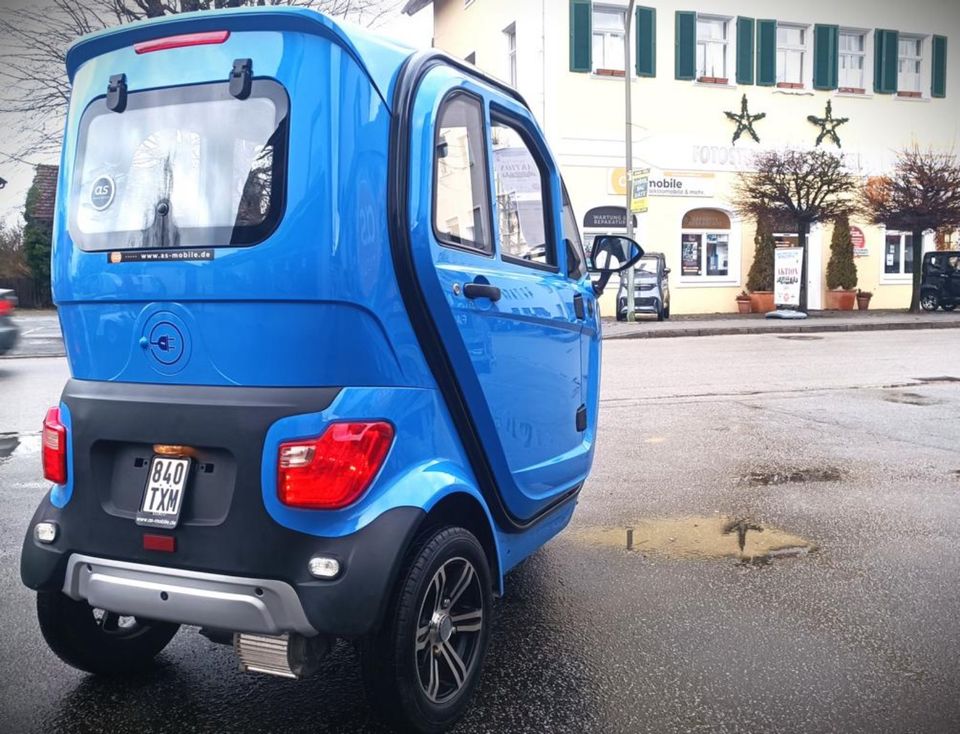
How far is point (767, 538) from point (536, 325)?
2.27m

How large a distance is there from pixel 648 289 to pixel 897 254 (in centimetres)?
1176

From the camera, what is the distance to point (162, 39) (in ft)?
9.02

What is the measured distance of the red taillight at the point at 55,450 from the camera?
2838 millimetres

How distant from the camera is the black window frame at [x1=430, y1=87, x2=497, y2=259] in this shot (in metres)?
2.83

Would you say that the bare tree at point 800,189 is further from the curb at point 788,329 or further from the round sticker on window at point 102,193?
the round sticker on window at point 102,193

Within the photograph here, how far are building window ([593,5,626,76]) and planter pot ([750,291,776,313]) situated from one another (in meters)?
7.80

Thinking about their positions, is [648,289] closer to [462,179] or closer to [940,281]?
[940,281]

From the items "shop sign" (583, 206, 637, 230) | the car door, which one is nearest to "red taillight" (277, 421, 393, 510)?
the car door

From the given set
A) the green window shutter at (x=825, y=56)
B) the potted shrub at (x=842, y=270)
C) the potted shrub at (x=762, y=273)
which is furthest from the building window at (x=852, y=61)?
the potted shrub at (x=762, y=273)

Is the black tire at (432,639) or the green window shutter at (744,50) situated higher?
the green window shutter at (744,50)

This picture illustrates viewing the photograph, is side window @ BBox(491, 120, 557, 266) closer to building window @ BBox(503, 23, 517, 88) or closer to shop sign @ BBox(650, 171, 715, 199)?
building window @ BBox(503, 23, 517, 88)

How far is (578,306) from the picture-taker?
3.90m

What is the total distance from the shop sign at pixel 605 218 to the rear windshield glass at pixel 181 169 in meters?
23.7

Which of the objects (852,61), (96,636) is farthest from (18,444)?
(852,61)
